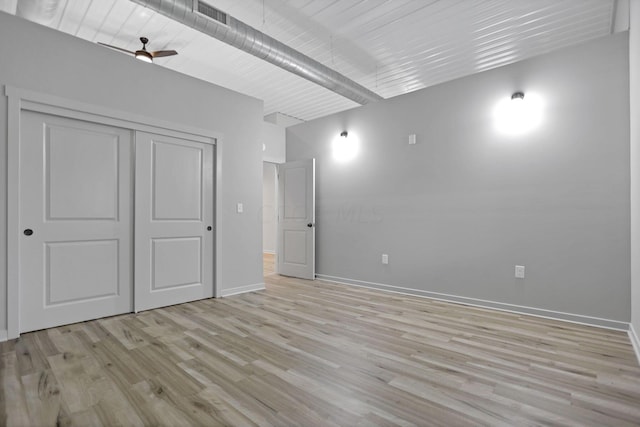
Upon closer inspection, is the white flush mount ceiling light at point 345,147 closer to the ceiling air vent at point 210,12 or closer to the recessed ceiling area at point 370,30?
the recessed ceiling area at point 370,30

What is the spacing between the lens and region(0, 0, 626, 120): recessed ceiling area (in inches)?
136

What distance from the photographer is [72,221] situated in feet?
10.2

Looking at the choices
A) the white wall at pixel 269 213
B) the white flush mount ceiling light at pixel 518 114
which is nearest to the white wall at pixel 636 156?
the white flush mount ceiling light at pixel 518 114

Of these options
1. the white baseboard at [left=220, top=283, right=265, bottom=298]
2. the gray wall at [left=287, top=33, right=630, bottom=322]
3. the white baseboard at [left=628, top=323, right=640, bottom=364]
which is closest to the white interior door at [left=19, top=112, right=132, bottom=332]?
the white baseboard at [left=220, top=283, right=265, bottom=298]

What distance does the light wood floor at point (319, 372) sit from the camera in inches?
66.5

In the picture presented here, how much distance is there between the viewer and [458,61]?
15.2ft

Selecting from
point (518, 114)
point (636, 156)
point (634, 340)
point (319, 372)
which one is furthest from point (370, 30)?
point (634, 340)

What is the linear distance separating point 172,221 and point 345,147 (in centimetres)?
284

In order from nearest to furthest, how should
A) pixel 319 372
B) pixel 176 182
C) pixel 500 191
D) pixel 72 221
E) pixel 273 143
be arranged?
pixel 319 372, pixel 72 221, pixel 500 191, pixel 176 182, pixel 273 143

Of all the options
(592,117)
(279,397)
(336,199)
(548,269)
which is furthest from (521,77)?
(279,397)

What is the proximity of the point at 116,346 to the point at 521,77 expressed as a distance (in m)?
4.71

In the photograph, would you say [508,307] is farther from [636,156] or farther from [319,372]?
[319,372]

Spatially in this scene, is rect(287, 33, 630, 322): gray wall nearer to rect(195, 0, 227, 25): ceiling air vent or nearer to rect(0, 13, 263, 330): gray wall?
rect(0, 13, 263, 330): gray wall

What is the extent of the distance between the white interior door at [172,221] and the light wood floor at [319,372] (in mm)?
458
